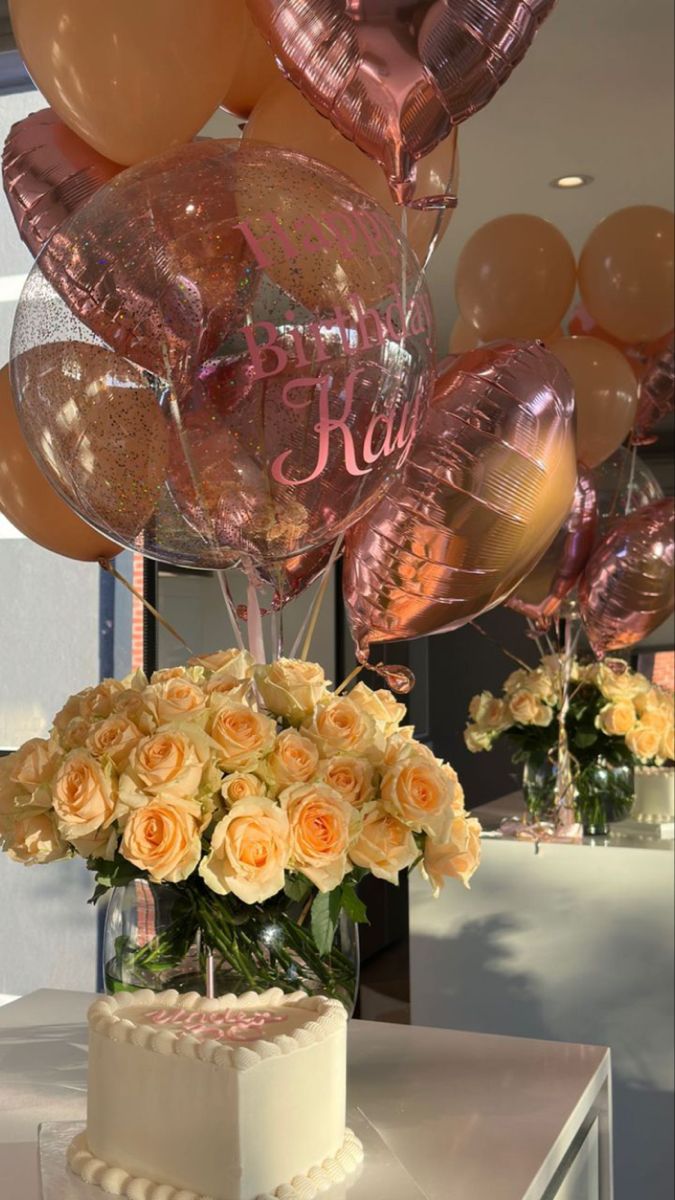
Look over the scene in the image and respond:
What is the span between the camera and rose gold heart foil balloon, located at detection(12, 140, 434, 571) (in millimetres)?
1014

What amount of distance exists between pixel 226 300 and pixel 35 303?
190 mm

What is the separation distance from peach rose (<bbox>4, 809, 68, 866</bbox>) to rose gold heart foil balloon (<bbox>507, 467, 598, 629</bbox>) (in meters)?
1.78

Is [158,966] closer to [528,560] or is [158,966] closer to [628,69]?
[528,560]

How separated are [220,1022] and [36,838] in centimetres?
22

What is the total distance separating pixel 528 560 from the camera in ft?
4.59

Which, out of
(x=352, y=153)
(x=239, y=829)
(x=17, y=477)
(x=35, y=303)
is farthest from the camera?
(x=17, y=477)

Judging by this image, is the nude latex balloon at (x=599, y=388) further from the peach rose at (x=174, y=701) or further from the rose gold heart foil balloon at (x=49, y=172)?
the peach rose at (x=174, y=701)

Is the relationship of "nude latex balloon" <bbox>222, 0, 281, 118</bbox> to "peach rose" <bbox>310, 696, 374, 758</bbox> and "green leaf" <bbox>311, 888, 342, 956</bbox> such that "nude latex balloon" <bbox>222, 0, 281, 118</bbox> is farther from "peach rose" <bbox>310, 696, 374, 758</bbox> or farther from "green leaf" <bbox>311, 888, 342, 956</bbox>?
"green leaf" <bbox>311, 888, 342, 956</bbox>

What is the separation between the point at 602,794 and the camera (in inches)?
115

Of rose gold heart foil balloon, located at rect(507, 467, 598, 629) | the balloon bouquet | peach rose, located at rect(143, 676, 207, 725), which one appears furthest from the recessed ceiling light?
peach rose, located at rect(143, 676, 207, 725)

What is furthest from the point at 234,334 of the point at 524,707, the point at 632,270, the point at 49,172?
the point at 524,707

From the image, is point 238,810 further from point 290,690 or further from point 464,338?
point 464,338

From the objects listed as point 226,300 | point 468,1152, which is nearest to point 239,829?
point 468,1152

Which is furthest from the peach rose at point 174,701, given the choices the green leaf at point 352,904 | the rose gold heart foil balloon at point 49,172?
the rose gold heart foil balloon at point 49,172
